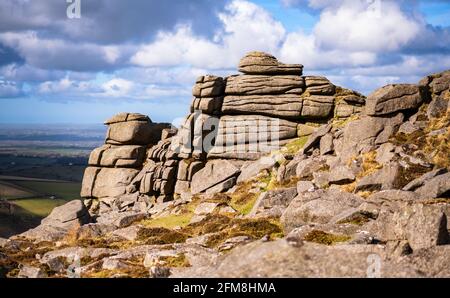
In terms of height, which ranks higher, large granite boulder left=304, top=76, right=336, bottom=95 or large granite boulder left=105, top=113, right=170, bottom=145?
large granite boulder left=304, top=76, right=336, bottom=95

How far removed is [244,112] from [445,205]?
4414 cm

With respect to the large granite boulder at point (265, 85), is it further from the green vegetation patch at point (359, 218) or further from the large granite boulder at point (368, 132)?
the green vegetation patch at point (359, 218)

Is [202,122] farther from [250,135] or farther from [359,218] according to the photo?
[359,218]

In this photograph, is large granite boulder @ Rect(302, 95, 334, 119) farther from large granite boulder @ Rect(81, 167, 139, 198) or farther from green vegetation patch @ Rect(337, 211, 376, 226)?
green vegetation patch @ Rect(337, 211, 376, 226)

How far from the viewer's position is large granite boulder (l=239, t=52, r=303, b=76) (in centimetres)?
7006

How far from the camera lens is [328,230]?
25.9 metres

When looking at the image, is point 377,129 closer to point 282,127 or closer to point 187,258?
point 282,127

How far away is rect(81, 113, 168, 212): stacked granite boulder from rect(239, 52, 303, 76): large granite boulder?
1749 cm

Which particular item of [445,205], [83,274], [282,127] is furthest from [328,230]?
[282,127]

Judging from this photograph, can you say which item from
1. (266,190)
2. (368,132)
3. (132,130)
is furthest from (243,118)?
(368,132)

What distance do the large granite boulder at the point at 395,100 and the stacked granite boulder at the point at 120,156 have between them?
3834 centimetres

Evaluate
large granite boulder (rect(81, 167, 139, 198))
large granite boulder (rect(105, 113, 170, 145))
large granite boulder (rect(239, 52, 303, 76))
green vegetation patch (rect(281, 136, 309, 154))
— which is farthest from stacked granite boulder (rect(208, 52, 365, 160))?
large granite boulder (rect(81, 167, 139, 198))
